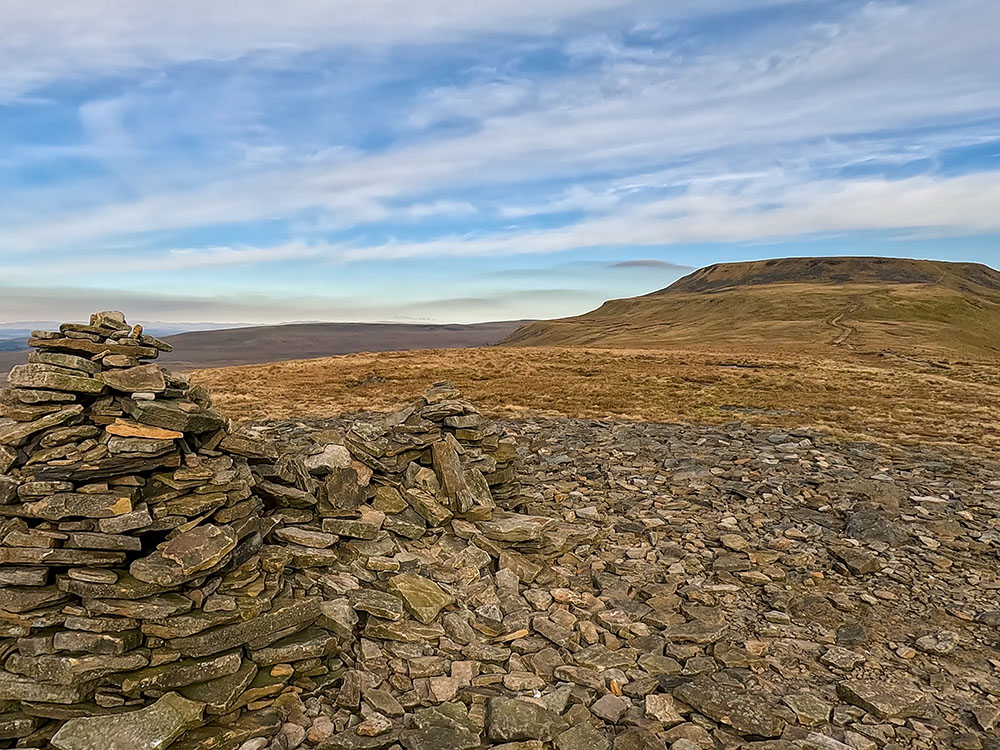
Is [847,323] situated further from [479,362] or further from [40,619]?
[40,619]

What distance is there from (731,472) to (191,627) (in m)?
14.4

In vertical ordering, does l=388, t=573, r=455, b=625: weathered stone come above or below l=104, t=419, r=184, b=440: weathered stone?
below

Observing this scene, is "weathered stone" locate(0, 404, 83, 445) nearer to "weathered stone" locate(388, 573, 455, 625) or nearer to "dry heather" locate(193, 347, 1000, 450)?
"weathered stone" locate(388, 573, 455, 625)

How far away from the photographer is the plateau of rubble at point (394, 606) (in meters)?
6.87

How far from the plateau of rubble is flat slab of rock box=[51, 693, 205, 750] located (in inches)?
1.0

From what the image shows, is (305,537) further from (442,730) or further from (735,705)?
(735,705)

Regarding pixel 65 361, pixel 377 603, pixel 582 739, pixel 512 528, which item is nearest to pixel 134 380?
pixel 65 361

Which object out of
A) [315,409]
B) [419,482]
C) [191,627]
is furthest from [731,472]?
[315,409]

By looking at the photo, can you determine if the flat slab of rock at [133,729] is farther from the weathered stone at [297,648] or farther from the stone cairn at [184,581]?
the weathered stone at [297,648]

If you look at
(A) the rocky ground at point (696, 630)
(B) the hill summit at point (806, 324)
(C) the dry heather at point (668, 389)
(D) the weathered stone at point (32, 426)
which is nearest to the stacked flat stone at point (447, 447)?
(A) the rocky ground at point (696, 630)

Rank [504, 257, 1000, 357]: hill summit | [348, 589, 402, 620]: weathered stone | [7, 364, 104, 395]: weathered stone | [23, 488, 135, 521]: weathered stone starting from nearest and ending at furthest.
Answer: [23, 488, 135, 521]: weathered stone → [7, 364, 104, 395]: weathered stone → [348, 589, 402, 620]: weathered stone → [504, 257, 1000, 357]: hill summit

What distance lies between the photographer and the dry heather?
25.6m

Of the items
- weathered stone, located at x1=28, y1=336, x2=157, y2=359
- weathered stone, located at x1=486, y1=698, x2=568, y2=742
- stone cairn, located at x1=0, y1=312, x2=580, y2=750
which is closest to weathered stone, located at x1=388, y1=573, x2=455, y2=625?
stone cairn, located at x1=0, y1=312, x2=580, y2=750

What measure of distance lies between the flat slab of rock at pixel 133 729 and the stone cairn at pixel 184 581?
19mm
